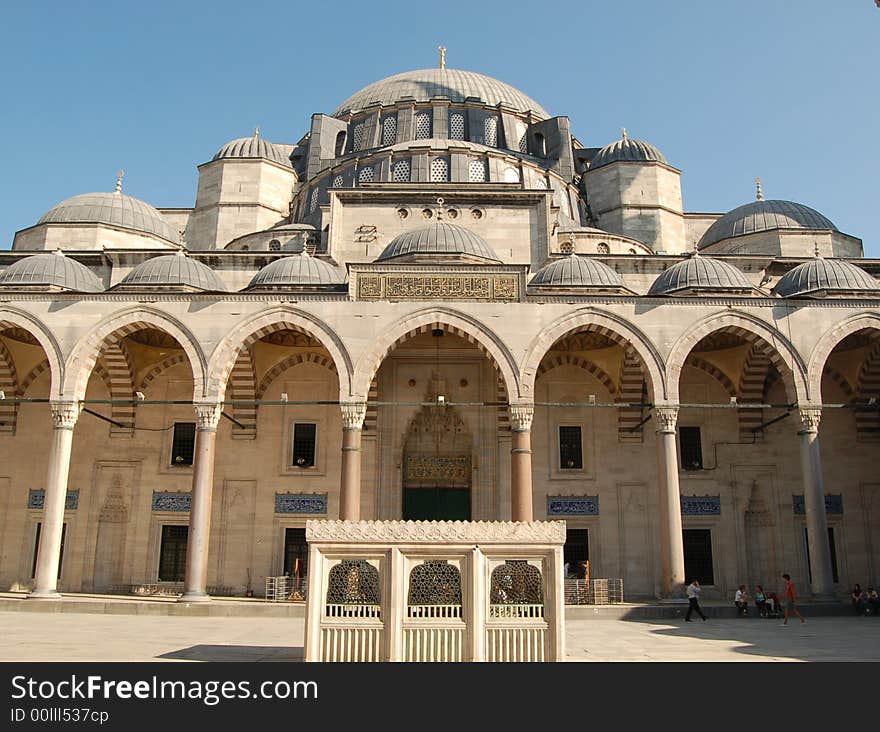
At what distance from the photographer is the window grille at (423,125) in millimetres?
22312

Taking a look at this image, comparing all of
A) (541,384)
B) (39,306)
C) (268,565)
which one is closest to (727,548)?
(541,384)

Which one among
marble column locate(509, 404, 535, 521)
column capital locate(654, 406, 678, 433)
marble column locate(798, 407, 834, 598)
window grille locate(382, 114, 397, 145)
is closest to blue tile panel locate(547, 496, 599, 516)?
marble column locate(509, 404, 535, 521)

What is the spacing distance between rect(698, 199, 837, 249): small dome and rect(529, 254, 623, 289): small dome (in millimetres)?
6136

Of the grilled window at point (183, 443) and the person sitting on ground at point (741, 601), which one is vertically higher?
the grilled window at point (183, 443)

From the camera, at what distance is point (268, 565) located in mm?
14906

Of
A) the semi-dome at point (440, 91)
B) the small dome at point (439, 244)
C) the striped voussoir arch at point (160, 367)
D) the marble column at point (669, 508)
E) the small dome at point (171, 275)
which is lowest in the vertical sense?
the marble column at point (669, 508)

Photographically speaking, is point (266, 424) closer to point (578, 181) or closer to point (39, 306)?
point (39, 306)

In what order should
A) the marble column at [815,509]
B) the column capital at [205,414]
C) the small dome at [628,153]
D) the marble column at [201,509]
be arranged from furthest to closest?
1. the small dome at [628,153]
2. the column capital at [205,414]
3. the marble column at [815,509]
4. the marble column at [201,509]

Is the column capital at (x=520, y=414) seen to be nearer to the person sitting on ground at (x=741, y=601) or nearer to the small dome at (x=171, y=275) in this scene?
the person sitting on ground at (x=741, y=601)

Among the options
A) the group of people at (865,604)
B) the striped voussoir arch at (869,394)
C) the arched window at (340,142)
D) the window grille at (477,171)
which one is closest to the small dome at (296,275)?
the window grille at (477,171)

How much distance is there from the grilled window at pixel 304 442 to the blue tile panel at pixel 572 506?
4566 mm

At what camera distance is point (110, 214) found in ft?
Answer: 61.1

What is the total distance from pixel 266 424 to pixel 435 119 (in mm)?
10911
